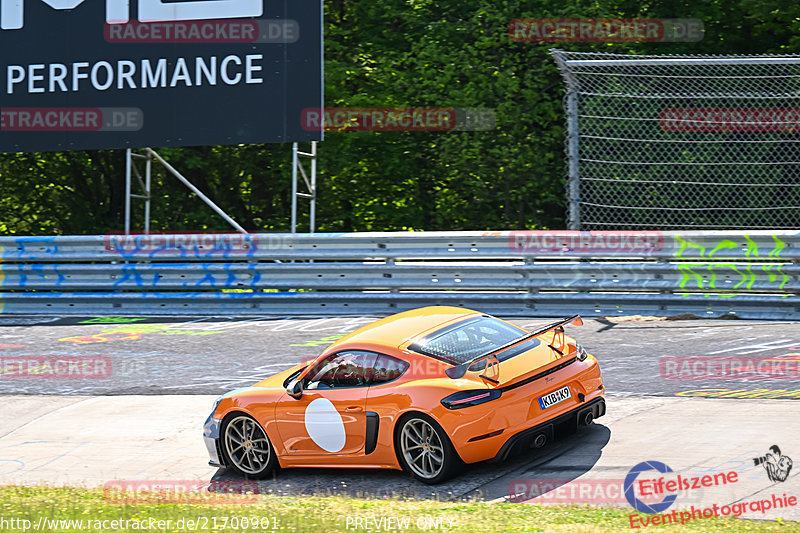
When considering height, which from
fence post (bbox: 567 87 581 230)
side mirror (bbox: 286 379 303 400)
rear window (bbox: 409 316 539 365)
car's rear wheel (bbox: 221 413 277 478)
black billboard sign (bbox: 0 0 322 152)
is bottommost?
car's rear wheel (bbox: 221 413 277 478)

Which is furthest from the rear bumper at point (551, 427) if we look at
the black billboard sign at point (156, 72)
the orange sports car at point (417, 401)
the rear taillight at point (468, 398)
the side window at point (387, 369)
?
the black billboard sign at point (156, 72)

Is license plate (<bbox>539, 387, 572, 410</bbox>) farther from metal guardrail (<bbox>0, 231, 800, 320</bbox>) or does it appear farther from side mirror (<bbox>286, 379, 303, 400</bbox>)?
metal guardrail (<bbox>0, 231, 800, 320</bbox>)

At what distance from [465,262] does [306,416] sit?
631 centimetres

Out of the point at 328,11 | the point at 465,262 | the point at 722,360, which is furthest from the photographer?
the point at 328,11

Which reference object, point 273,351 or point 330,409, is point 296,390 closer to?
point 330,409

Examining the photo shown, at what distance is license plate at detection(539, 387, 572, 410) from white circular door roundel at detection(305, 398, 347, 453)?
1572 mm

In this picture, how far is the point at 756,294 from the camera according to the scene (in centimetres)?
1227

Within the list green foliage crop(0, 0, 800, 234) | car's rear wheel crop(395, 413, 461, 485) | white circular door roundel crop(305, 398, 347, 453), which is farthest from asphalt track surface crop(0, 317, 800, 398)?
green foliage crop(0, 0, 800, 234)

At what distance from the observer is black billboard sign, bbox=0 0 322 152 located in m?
15.6

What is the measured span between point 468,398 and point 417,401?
1.34 ft

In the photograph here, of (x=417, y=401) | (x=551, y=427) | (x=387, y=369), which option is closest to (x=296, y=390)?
(x=387, y=369)

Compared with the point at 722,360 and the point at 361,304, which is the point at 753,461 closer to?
the point at 722,360

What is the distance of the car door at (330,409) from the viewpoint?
7.89 meters

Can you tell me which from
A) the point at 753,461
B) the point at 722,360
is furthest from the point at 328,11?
the point at 753,461
